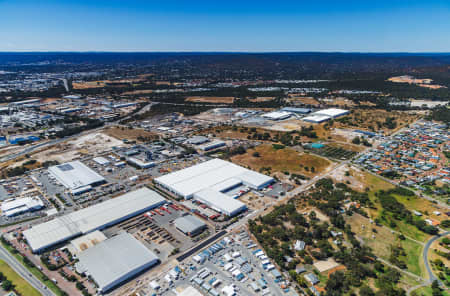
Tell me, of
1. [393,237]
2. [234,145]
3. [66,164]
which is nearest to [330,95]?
[234,145]

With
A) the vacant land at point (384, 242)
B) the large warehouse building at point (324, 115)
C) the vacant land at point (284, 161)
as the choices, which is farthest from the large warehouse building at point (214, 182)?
the large warehouse building at point (324, 115)

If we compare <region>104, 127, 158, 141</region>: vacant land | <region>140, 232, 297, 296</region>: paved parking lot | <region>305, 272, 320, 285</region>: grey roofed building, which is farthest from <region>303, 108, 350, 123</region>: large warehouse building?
<region>305, 272, 320, 285</region>: grey roofed building

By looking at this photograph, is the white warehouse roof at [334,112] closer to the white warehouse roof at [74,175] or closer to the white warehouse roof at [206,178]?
the white warehouse roof at [206,178]

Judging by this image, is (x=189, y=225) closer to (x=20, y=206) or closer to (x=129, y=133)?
(x=20, y=206)

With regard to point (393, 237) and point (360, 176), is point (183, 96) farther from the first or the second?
point (393, 237)

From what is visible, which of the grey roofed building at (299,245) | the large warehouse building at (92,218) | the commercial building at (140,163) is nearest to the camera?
the grey roofed building at (299,245)

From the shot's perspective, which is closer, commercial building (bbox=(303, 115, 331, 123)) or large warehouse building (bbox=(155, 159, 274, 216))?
large warehouse building (bbox=(155, 159, 274, 216))

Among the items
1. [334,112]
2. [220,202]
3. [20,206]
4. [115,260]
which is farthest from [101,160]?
[334,112]

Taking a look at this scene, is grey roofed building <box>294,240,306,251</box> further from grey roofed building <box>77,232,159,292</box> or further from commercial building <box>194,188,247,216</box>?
grey roofed building <box>77,232,159,292</box>
